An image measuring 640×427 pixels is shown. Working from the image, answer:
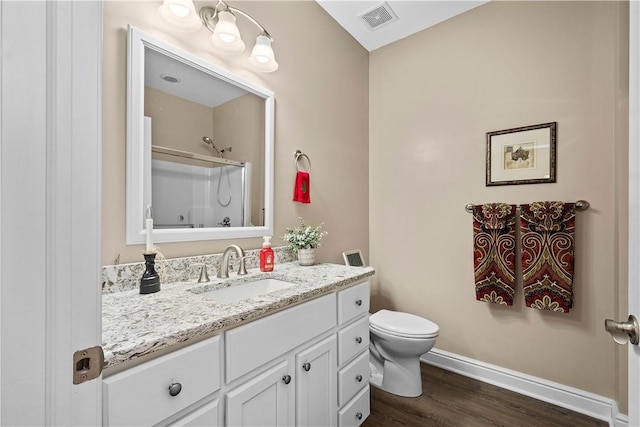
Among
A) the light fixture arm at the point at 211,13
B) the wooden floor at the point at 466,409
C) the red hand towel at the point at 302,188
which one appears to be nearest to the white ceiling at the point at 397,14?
the light fixture arm at the point at 211,13

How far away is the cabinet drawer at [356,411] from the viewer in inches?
57.7

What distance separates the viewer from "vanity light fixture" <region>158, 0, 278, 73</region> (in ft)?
4.31

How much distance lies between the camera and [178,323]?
0.82 m

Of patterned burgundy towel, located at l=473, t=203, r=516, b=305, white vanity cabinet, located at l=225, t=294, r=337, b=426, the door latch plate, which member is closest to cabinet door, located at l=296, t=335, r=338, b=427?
white vanity cabinet, located at l=225, t=294, r=337, b=426

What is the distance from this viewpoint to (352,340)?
153 cm

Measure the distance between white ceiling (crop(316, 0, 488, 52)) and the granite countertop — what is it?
2.09m

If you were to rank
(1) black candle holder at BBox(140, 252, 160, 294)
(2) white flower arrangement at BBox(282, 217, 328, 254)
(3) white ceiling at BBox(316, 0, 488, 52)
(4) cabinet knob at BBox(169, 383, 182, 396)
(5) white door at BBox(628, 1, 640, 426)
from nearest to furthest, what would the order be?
(5) white door at BBox(628, 1, 640, 426)
(4) cabinet knob at BBox(169, 383, 182, 396)
(1) black candle holder at BBox(140, 252, 160, 294)
(2) white flower arrangement at BBox(282, 217, 328, 254)
(3) white ceiling at BBox(316, 0, 488, 52)

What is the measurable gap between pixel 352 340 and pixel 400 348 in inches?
21.1

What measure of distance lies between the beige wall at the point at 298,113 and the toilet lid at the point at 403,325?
0.57 meters

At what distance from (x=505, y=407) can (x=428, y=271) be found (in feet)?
3.23

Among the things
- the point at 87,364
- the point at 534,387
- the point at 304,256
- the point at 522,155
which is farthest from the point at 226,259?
the point at 534,387

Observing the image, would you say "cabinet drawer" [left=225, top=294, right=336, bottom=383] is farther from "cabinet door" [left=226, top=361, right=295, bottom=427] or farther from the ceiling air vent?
the ceiling air vent

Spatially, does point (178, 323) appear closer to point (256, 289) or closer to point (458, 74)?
point (256, 289)

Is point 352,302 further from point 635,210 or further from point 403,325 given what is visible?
point 635,210
